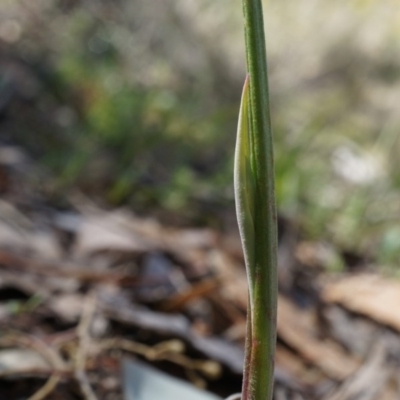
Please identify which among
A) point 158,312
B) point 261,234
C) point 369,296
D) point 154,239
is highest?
point 154,239

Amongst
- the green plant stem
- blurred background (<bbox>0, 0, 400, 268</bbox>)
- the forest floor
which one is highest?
blurred background (<bbox>0, 0, 400, 268</bbox>)

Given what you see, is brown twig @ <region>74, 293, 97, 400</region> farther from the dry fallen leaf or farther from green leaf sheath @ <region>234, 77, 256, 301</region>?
the dry fallen leaf

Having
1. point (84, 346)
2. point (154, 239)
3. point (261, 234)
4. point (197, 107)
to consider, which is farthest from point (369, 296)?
point (197, 107)

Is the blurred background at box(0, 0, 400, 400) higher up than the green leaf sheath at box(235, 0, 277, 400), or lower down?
higher up

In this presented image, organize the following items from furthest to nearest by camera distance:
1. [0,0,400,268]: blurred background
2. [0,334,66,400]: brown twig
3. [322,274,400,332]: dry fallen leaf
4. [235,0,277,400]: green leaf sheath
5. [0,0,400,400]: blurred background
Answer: [0,0,400,268]: blurred background, [322,274,400,332]: dry fallen leaf, [0,0,400,400]: blurred background, [0,334,66,400]: brown twig, [235,0,277,400]: green leaf sheath

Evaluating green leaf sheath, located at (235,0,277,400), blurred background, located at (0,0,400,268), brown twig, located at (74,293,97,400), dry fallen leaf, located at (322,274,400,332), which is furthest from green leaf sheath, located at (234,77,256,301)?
blurred background, located at (0,0,400,268)

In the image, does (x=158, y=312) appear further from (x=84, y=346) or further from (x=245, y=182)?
(x=245, y=182)

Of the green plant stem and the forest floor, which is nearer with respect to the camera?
the green plant stem

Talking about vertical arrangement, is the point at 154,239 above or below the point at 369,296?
above
